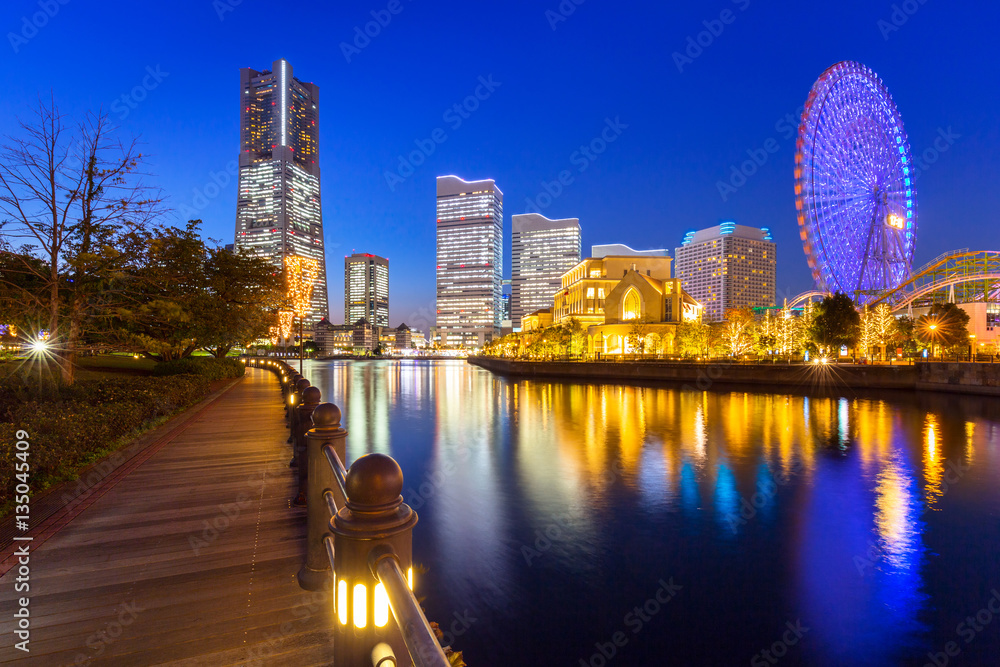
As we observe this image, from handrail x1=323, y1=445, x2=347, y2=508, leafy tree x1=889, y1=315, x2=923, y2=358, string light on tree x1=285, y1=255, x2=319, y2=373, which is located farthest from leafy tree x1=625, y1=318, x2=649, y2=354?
handrail x1=323, y1=445, x2=347, y2=508

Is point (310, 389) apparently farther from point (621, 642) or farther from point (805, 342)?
point (805, 342)

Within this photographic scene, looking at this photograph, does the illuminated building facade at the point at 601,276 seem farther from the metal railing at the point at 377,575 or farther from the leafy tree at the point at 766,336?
the metal railing at the point at 377,575

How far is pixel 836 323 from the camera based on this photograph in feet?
188

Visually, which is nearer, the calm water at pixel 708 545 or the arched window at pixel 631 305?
the calm water at pixel 708 545

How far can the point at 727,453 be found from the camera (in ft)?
72.4

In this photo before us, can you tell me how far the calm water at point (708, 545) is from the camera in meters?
8.39

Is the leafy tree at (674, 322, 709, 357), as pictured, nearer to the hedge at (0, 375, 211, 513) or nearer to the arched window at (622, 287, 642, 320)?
the arched window at (622, 287, 642, 320)

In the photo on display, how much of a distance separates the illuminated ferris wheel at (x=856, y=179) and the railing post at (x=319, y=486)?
60007 millimetres

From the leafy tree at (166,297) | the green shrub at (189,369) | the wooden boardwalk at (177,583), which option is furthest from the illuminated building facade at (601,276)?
the wooden boardwalk at (177,583)

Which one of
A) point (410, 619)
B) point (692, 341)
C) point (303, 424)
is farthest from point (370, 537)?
point (692, 341)

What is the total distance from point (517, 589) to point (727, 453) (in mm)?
15557

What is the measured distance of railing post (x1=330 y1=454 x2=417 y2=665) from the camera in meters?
2.44

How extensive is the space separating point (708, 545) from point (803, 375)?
4840 centimetres

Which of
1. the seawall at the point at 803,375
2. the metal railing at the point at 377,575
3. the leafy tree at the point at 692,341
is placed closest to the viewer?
the metal railing at the point at 377,575
